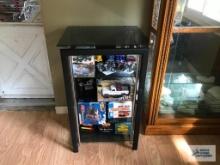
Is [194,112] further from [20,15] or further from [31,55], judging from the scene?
[20,15]

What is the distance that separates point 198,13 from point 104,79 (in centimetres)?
79

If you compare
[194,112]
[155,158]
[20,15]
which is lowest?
[155,158]

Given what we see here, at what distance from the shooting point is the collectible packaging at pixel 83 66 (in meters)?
1.31

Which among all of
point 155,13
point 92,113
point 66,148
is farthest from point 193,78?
point 66,148

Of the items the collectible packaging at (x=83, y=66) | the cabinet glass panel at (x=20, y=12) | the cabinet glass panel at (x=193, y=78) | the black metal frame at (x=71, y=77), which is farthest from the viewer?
the cabinet glass panel at (x=20, y=12)

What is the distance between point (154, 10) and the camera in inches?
56.8

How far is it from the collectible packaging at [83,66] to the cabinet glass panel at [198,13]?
0.61m

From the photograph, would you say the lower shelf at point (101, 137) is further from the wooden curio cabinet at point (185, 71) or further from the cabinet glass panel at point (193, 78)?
the cabinet glass panel at point (193, 78)

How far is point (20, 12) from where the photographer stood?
1754 mm

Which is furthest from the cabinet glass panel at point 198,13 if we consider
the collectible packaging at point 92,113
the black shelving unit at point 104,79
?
the collectible packaging at point 92,113

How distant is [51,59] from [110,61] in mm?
582

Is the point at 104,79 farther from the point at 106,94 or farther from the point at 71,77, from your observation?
the point at 71,77

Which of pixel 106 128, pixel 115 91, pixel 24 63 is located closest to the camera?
pixel 115 91

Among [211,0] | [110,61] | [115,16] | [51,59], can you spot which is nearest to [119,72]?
[110,61]
